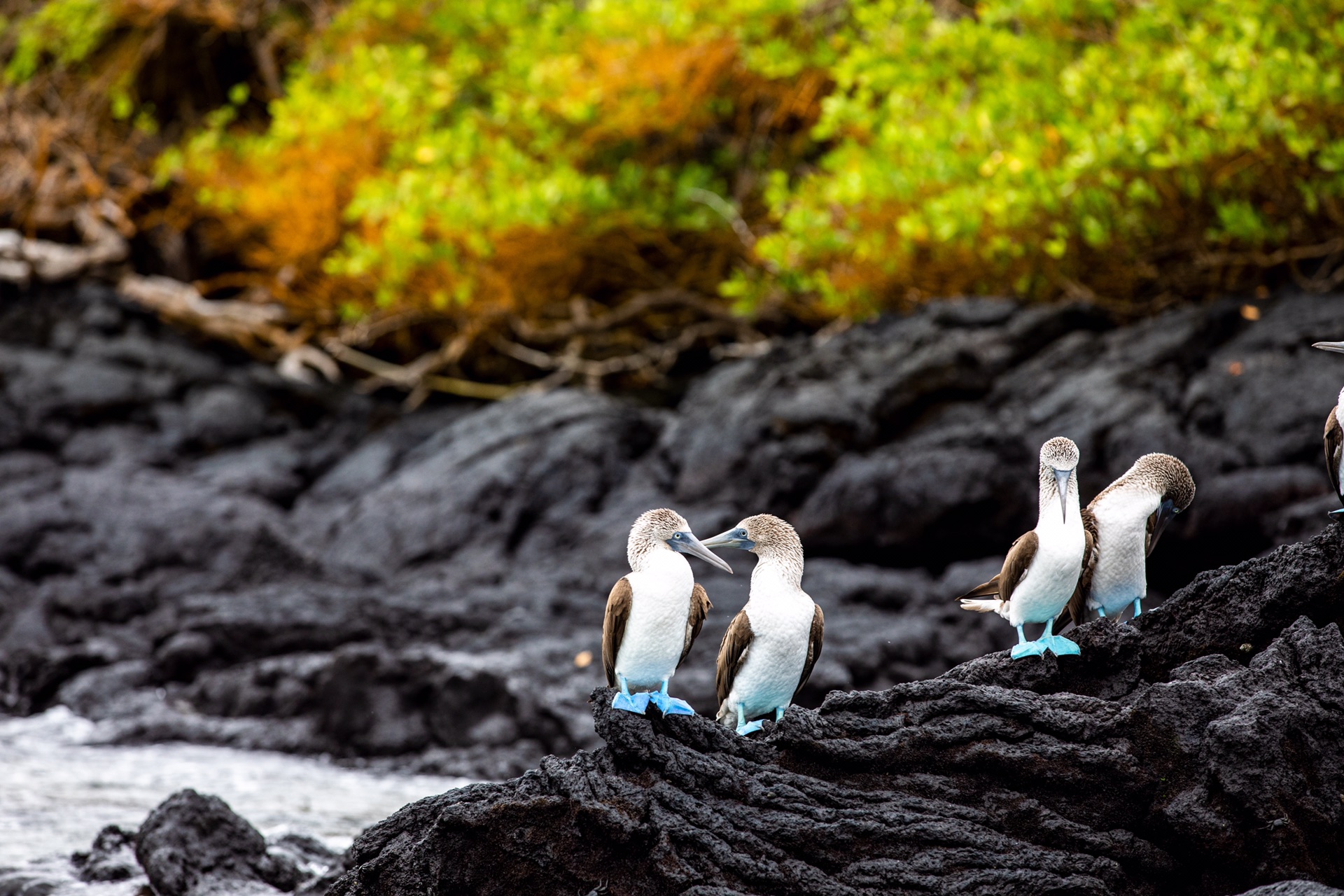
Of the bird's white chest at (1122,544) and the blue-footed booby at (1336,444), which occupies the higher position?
the blue-footed booby at (1336,444)

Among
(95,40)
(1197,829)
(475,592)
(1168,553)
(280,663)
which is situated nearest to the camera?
(1197,829)

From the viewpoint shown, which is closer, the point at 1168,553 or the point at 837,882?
the point at 837,882

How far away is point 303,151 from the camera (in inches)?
576

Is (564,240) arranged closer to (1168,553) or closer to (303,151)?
(303,151)

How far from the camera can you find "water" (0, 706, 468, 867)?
6805 millimetres

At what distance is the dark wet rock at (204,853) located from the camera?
17.7 ft

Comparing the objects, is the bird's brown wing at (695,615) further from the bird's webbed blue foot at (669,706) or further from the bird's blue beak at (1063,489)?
the bird's blue beak at (1063,489)

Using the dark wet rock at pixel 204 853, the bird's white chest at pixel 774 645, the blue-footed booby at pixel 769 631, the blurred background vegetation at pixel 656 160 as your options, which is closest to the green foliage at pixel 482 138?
the blurred background vegetation at pixel 656 160

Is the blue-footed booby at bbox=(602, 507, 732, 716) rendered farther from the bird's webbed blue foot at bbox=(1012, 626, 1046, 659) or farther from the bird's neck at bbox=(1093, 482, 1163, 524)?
the bird's neck at bbox=(1093, 482, 1163, 524)

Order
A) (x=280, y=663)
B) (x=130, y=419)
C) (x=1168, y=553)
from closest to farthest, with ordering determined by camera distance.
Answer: (x=1168, y=553) < (x=280, y=663) < (x=130, y=419)

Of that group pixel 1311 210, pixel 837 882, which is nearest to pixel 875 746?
pixel 837 882

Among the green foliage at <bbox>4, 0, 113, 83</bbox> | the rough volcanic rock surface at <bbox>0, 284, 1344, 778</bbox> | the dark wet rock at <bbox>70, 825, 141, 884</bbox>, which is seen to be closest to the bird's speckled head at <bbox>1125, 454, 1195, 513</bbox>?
the rough volcanic rock surface at <bbox>0, 284, 1344, 778</bbox>

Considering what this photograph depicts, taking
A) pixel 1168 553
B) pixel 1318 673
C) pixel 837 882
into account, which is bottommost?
pixel 1168 553

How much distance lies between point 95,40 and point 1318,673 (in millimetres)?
16694
